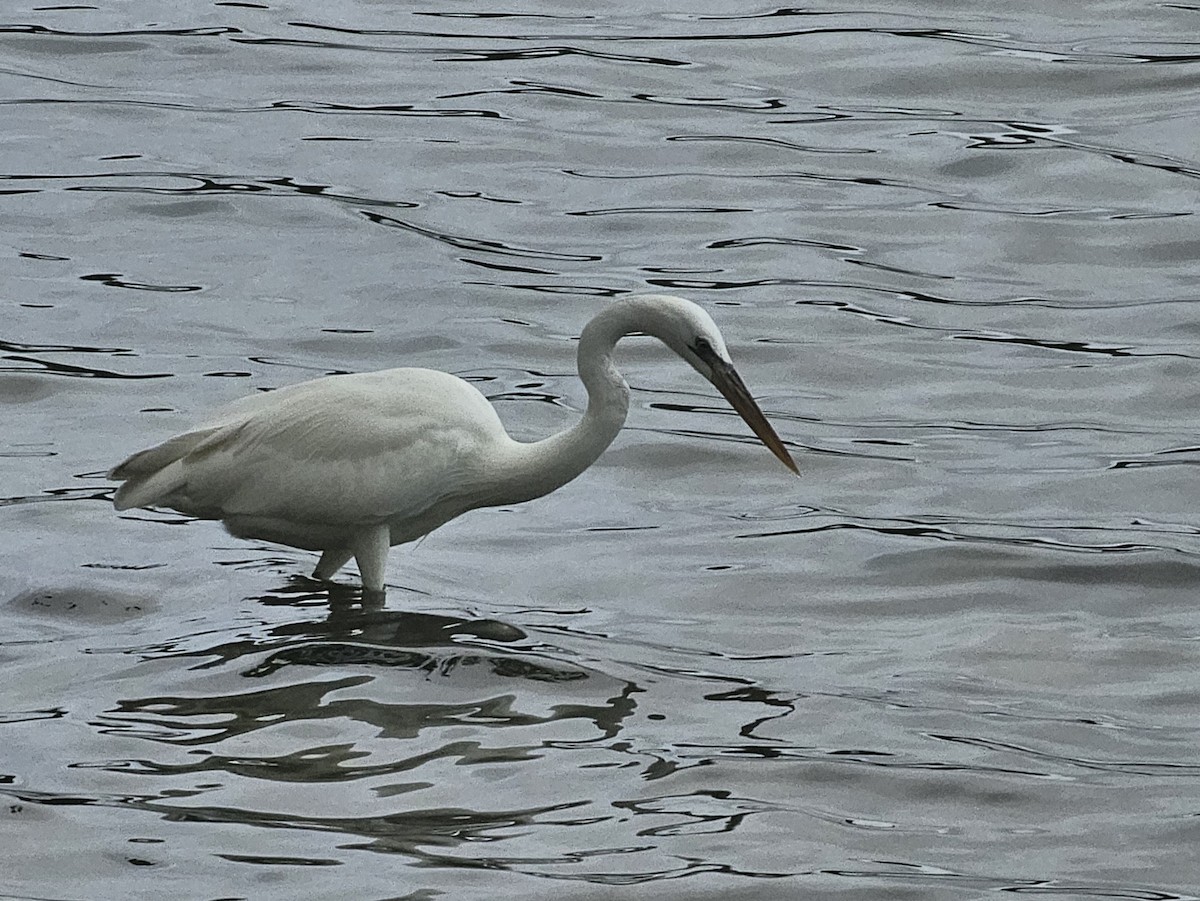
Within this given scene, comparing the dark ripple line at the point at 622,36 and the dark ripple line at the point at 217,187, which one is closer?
the dark ripple line at the point at 217,187

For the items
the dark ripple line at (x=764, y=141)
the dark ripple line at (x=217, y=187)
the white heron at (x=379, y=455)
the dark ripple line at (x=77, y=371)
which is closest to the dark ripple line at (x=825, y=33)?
the dark ripple line at (x=764, y=141)

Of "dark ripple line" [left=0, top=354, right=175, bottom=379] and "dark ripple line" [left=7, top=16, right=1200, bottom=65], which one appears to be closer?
"dark ripple line" [left=0, top=354, right=175, bottom=379]

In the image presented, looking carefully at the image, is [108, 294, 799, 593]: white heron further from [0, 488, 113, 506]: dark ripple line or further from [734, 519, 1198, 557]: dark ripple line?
[734, 519, 1198, 557]: dark ripple line

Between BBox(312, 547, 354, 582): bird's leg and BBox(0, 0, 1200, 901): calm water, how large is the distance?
117 mm

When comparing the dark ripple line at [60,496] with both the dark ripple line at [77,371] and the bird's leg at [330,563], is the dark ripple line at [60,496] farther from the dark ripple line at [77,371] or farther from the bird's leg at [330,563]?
the dark ripple line at [77,371]

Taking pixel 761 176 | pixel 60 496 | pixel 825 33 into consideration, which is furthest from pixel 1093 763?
pixel 825 33

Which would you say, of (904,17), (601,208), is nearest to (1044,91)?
(904,17)

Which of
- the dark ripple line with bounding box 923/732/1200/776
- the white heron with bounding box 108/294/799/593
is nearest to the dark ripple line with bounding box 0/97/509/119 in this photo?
the white heron with bounding box 108/294/799/593

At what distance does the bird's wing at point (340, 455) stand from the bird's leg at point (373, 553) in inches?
4.3

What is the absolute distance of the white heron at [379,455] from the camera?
802 centimetres

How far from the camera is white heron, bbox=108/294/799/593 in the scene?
26.3 ft

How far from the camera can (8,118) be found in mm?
15414

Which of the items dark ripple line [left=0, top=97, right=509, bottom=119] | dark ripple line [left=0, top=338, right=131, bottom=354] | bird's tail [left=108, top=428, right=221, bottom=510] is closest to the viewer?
bird's tail [left=108, top=428, right=221, bottom=510]

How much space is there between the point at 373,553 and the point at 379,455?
42 centimetres
